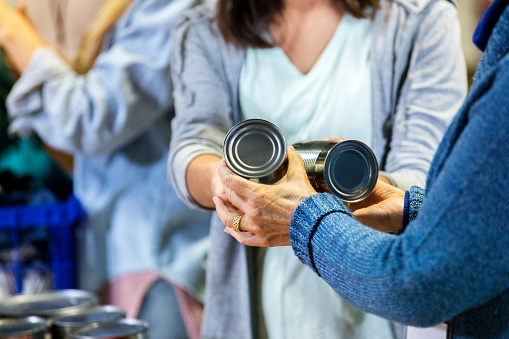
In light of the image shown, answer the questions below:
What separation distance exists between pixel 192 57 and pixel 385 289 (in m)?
0.56

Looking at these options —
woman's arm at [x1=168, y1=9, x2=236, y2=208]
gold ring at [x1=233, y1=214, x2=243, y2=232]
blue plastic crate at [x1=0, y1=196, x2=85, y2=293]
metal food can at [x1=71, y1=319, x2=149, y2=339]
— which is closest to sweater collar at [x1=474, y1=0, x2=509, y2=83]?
gold ring at [x1=233, y1=214, x2=243, y2=232]

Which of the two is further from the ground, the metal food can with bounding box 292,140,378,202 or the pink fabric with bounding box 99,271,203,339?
the metal food can with bounding box 292,140,378,202

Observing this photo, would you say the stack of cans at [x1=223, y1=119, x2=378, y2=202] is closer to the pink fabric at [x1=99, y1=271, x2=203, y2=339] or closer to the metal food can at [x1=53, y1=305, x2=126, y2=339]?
the metal food can at [x1=53, y1=305, x2=126, y2=339]

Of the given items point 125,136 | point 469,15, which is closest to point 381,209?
point 469,15

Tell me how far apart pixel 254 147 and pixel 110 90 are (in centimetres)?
82

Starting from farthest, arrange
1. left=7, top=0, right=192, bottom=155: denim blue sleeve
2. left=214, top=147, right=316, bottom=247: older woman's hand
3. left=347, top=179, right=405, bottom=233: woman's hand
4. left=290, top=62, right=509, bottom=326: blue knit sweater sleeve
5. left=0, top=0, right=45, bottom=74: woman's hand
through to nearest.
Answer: left=0, top=0, right=45, bottom=74: woman's hand, left=7, top=0, right=192, bottom=155: denim blue sleeve, left=347, top=179, right=405, bottom=233: woman's hand, left=214, top=147, right=316, bottom=247: older woman's hand, left=290, top=62, right=509, bottom=326: blue knit sweater sleeve

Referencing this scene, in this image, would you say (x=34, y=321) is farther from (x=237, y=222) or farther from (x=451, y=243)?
(x=451, y=243)

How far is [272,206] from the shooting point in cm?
56

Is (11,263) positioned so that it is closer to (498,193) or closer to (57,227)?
(57,227)

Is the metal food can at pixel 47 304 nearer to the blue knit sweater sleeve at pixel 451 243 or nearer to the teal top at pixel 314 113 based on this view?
the teal top at pixel 314 113

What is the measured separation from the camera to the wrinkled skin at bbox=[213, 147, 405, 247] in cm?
56

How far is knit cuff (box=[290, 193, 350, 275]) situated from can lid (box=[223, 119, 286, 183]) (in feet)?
0.20

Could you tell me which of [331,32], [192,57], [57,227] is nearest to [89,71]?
[57,227]

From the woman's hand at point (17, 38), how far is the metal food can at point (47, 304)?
2.08 ft
